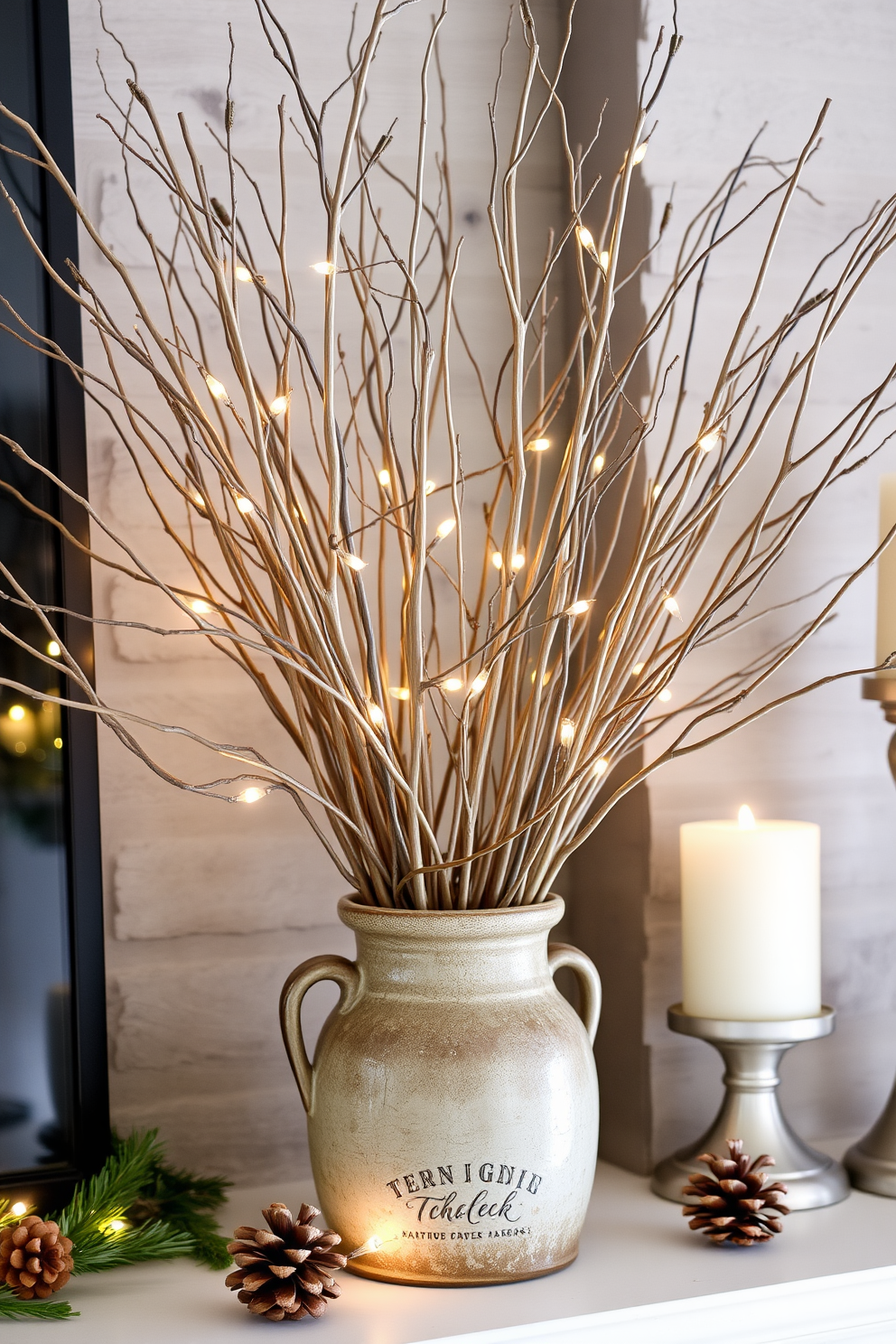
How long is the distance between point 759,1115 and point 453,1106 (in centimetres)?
28

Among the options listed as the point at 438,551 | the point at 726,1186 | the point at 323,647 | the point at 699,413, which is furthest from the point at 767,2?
the point at 726,1186

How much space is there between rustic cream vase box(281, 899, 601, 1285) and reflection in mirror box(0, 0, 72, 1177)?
0.56 ft

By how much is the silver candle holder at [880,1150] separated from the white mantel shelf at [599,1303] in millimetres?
75

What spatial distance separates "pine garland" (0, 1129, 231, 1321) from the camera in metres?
0.72

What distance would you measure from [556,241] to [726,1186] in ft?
2.26

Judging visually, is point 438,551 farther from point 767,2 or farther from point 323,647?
point 767,2

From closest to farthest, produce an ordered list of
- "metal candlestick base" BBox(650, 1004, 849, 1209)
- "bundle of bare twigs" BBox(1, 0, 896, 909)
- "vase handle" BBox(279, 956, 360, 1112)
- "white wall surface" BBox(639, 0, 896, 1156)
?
"bundle of bare twigs" BBox(1, 0, 896, 909) < "vase handle" BBox(279, 956, 360, 1112) < "metal candlestick base" BBox(650, 1004, 849, 1209) < "white wall surface" BBox(639, 0, 896, 1156)

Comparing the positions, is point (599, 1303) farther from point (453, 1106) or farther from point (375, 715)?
point (375, 715)

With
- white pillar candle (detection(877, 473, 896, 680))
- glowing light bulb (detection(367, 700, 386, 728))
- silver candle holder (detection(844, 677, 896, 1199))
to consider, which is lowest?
silver candle holder (detection(844, 677, 896, 1199))

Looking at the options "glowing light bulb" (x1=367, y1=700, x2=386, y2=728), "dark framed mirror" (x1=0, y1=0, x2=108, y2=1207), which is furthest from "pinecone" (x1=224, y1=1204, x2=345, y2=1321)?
"glowing light bulb" (x1=367, y1=700, x2=386, y2=728)

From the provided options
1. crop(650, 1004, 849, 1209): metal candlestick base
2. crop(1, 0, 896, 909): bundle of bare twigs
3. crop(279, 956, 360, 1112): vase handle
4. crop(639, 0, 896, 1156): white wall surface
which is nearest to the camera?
crop(1, 0, 896, 909): bundle of bare twigs

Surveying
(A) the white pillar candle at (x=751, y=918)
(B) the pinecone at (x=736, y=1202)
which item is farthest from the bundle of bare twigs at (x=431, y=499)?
(B) the pinecone at (x=736, y=1202)

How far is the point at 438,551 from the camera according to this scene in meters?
1.00

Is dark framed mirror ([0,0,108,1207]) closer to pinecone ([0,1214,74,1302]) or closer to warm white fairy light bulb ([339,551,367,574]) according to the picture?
pinecone ([0,1214,74,1302])
